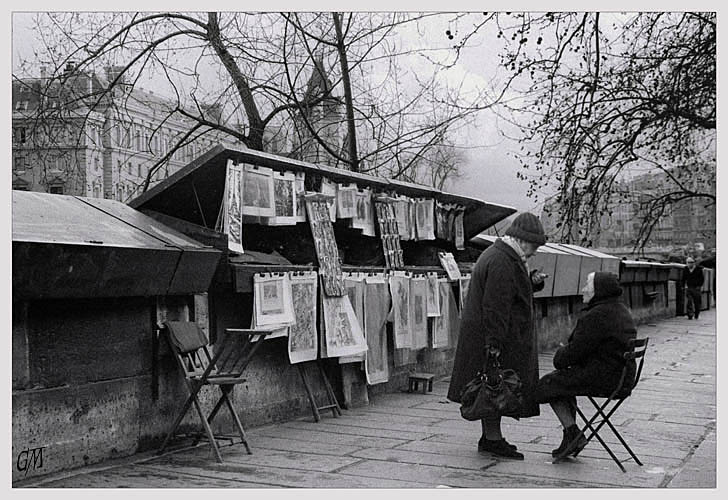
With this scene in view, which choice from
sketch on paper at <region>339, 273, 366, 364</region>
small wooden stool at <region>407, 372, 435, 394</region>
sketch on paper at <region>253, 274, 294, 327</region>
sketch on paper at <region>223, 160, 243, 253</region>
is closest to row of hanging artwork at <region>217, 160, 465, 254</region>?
sketch on paper at <region>223, 160, 243, 253</region>

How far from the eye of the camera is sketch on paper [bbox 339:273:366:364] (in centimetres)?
938

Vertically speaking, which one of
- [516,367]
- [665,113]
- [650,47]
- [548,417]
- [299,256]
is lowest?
[548,417]

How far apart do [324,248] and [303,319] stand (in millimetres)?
811

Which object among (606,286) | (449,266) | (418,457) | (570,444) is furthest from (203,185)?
(449,266)

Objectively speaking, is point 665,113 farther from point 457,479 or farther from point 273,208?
point 457,479

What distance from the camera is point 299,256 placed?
930 cm

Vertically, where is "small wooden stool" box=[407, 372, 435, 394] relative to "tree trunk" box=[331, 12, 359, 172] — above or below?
below

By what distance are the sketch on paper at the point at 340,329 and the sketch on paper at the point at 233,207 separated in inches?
51.8

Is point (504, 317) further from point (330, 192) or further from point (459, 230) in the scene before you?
point (459, 230)

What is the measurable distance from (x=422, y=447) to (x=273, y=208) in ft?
8.06

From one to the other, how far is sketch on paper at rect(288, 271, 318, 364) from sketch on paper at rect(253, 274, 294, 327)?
13 cm

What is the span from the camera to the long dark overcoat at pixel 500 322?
6832mm

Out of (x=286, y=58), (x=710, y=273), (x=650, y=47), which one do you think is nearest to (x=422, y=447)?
(x=650, y=47)

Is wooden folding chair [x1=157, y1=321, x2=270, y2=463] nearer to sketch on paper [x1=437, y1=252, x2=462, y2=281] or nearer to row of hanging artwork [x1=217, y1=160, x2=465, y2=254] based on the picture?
row of hanging artwork [x1=217, y1=160, x2=465, y2=254]
